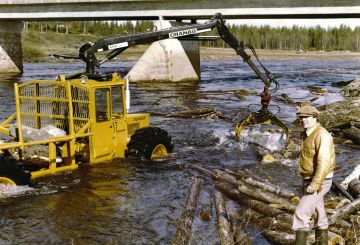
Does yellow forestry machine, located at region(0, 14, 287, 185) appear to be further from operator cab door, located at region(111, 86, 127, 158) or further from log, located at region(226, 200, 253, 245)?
log, located at region(226, 200, 253, 245)

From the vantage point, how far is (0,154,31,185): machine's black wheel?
9273mm

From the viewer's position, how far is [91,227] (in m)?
8.30

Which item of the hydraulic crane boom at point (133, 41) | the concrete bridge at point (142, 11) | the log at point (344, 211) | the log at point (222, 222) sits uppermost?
the concrete bridge at point (142, 11)

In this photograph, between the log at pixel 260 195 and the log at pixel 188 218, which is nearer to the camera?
the log at pixel 188 218

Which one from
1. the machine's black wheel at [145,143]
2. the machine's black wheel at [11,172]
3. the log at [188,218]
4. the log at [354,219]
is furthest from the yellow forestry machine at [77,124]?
the log at [354,219]

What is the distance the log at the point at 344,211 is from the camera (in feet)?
24.6

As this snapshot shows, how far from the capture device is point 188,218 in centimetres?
847

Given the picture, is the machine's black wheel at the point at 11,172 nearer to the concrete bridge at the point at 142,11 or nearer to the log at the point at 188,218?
the log at the point at 188,218

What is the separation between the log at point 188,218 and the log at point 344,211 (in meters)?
A: 2.38

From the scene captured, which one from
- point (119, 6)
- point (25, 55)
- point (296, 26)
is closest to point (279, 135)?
point (119, 6)

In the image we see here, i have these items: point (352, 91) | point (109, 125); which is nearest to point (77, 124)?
point (109, 125)

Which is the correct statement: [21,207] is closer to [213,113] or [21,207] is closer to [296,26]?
[213,113]

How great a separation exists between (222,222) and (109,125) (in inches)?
186

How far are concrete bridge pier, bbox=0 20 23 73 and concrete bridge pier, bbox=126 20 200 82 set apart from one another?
17077mm
